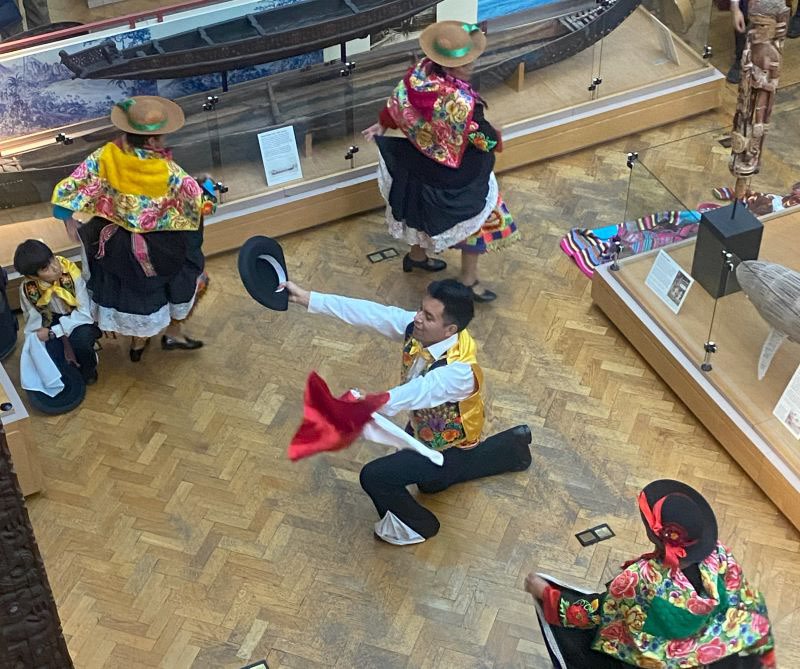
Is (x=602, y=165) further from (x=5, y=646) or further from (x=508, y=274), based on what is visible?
(x=5, y=646)

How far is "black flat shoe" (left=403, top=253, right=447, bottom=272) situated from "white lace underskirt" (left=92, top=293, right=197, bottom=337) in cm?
138

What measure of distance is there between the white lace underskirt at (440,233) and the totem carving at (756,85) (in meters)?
1.27

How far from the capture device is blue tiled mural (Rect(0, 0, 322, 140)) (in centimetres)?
646

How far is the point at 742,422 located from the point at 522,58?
2.96m

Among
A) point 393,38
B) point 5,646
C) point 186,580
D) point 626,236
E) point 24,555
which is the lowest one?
point 186,580

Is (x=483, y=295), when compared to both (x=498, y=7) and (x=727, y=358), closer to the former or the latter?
(x=727, y=358)

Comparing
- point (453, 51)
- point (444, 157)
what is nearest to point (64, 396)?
point (444, 157)

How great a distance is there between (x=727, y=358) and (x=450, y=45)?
198cm

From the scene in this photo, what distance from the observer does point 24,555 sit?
7.37ft

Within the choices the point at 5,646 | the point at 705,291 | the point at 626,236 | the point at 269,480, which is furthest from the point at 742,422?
the point at 5,646

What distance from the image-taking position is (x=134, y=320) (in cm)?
586

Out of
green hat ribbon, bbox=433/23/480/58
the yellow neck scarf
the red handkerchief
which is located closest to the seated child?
the yellow neck scarf

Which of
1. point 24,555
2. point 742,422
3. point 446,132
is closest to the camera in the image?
point 24,555

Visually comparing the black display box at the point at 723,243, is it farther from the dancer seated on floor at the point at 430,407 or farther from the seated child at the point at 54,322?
the seated child at the point at 54,322
